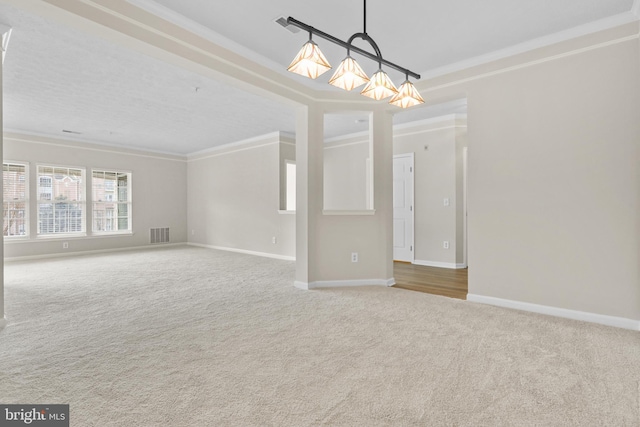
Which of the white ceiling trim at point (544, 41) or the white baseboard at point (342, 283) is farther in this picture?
the white baseboard at point (342, 283)

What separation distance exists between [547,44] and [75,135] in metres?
8.26

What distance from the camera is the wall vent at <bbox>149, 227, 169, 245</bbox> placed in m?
8.53

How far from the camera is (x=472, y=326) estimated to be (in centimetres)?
280

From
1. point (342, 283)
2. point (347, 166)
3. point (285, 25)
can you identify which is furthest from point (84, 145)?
point (342, 283)

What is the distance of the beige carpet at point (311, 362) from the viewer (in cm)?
164

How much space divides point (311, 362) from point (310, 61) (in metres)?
1.88

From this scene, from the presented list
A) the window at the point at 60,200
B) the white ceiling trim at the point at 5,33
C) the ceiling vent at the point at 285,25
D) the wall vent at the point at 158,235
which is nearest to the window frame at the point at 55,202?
the window at the point at 60,200

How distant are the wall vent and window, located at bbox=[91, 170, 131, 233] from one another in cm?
56

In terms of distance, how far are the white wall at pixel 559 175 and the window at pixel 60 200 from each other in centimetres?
799

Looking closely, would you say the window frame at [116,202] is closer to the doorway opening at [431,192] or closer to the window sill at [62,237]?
the window sill at [62,237]

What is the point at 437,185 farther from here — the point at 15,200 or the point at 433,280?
the point at 15,200

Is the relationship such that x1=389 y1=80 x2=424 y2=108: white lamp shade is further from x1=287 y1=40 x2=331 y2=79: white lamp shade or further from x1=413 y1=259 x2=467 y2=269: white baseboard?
x1=413 y1=259 x2=467 y2=269: white baseboard

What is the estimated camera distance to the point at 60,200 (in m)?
7.14

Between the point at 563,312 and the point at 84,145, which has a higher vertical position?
the point at 84,145
